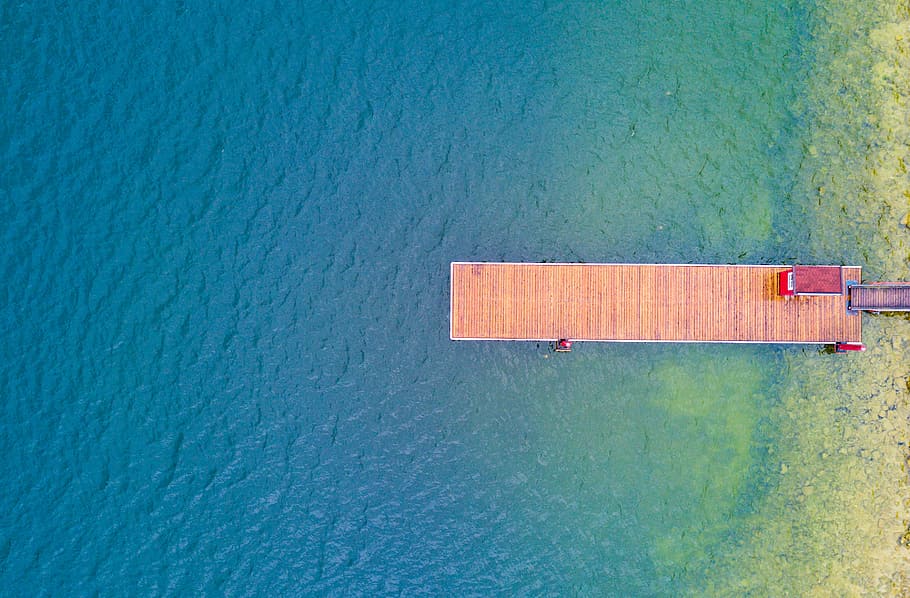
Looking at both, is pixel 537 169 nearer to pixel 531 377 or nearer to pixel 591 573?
pixel 531 377

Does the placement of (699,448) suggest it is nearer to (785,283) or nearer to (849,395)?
(849,395)

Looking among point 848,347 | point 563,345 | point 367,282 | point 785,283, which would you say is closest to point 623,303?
point 563,345

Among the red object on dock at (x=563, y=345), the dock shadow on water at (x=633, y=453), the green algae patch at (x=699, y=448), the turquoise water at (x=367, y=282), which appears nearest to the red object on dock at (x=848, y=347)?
the turquoise water at (x=367, y=282)

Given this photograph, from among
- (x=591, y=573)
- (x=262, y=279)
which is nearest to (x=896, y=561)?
(x=591, y=573)

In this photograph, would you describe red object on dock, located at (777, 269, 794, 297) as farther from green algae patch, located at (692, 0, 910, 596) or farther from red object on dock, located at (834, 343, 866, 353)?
red object on dock, located at (834, 343, 866, 353)

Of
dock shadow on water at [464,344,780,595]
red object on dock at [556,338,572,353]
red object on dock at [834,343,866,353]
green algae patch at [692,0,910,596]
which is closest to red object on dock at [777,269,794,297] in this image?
green algae patch at [692,0,910,596]

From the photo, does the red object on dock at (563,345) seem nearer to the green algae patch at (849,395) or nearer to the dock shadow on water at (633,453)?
the dock shadow on water at (633,453)
